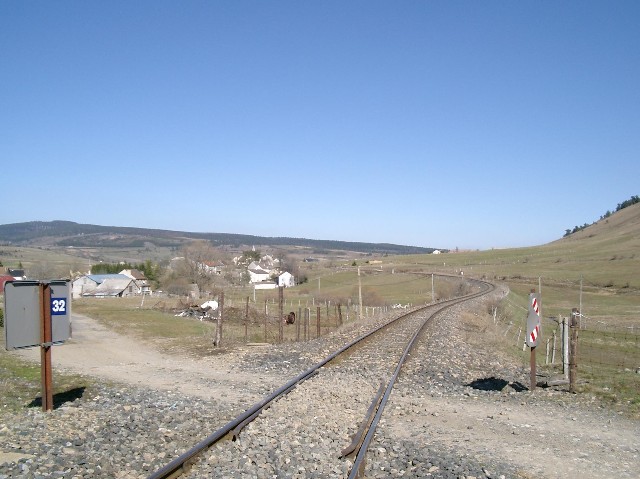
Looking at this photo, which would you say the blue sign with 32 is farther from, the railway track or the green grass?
the railway track

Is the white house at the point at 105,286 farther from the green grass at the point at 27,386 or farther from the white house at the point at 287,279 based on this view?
the green grass at the point at 27,386

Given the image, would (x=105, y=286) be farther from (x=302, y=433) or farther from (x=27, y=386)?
(x=302, y=433)

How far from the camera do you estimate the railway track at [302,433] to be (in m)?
6.85

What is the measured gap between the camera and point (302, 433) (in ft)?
27.4

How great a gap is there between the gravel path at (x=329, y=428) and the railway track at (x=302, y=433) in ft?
0.13

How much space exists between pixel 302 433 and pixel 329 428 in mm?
519

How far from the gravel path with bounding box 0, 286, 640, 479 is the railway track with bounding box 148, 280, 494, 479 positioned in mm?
39

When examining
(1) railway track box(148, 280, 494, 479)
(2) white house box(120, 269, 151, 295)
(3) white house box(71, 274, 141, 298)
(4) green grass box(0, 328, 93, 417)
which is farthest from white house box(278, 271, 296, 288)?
(1) railway track box(148, 280, 494, 479)

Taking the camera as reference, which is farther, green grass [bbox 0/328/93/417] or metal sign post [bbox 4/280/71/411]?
green grass [bbox 0/328/93/417]

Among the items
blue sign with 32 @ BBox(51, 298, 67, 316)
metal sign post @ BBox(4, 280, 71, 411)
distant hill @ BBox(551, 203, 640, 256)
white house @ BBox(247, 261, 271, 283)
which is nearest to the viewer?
metal sign post @ BBox(4, 280, 71, 411)

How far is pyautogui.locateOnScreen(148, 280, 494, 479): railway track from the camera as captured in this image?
6.85 meters

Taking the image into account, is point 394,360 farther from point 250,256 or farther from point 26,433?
point 250,256

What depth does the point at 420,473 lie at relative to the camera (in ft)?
22.4

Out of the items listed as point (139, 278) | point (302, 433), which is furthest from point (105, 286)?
point (302, 433)
